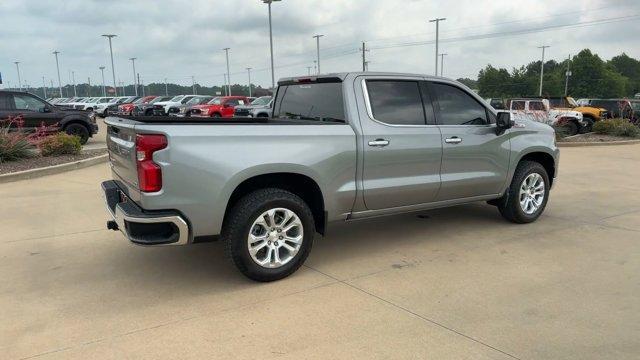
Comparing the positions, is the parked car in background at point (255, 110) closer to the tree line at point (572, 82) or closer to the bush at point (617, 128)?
the bush at point (617, 128)

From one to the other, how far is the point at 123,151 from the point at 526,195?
15.1ft

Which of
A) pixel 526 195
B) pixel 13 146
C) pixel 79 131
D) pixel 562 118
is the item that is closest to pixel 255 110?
pixel 79 131

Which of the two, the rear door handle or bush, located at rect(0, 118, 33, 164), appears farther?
bush, located at rect(0, 118, 33, 164)

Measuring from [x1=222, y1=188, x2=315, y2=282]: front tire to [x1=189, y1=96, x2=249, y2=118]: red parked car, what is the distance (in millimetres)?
20644

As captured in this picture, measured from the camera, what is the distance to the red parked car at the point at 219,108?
24.8 m

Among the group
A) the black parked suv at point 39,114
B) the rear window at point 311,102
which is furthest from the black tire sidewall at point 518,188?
the black parked suv at point 39,114

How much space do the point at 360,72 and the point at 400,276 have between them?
1977 mm

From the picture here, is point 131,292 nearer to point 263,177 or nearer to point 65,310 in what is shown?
point 65,310

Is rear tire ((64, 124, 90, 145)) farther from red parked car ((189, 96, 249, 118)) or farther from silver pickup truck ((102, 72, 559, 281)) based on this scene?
silver pickup truck ((102, 72, 559, 281))

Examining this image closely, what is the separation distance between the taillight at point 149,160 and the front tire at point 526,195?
409cm

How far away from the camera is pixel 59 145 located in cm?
1133

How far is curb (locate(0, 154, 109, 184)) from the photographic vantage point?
9078 millimetres

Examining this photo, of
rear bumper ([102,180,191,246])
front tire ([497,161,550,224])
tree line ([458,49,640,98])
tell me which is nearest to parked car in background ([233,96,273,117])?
front tire ([497,161,550,224])

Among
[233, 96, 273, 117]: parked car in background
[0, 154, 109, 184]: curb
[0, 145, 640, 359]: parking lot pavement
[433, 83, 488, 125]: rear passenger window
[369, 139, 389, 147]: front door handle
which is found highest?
[433, 83, 488, 125]: rear passenger window
